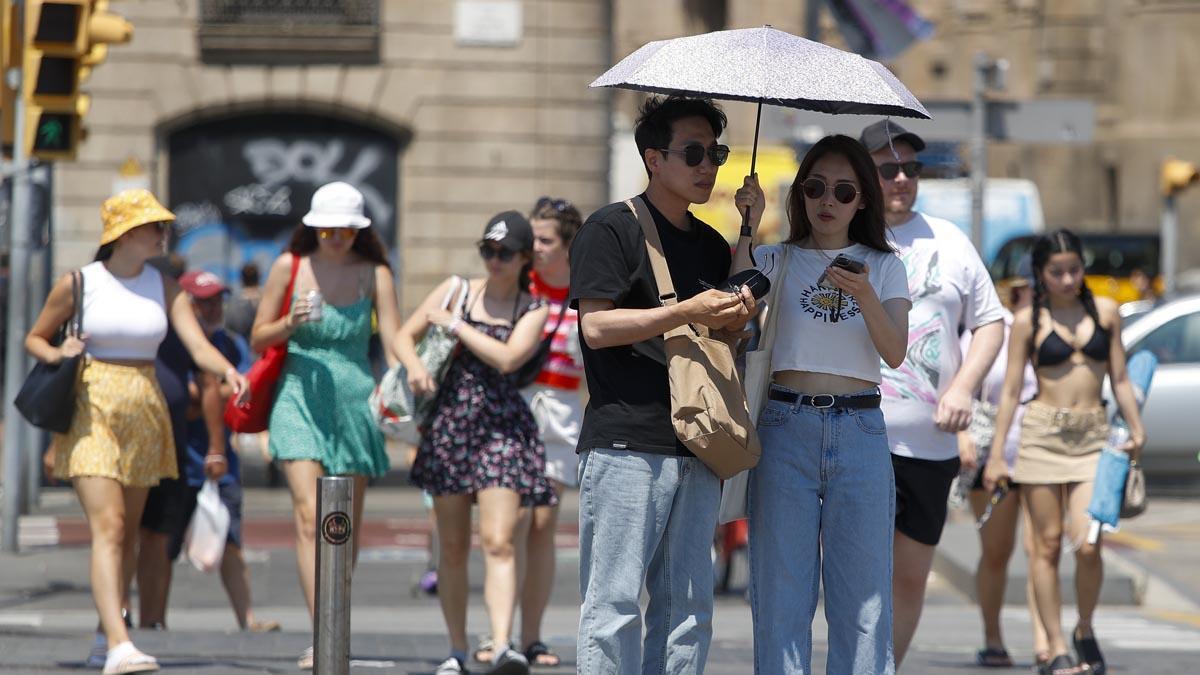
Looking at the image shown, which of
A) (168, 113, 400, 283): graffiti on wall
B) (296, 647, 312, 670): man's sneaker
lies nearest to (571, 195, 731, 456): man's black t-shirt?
(296, 647, 312, 670): man's sneaker

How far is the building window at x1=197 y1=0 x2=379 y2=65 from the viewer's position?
21062 millimetres

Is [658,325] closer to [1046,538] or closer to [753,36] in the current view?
[753,36]

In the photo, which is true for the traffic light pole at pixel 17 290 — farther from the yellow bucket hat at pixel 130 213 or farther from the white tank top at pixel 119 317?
the yellow bucket hat at pixel 130 213

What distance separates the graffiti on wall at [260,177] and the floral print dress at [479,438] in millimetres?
13569

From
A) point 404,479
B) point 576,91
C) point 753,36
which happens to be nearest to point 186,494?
point 753,36

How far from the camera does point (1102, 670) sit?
8.37 m

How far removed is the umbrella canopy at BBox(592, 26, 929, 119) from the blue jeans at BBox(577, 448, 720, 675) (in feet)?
3.37

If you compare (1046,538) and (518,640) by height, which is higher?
(1046,538)

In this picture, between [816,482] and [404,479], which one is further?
[404,479]

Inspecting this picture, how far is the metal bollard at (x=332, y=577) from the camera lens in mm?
5762

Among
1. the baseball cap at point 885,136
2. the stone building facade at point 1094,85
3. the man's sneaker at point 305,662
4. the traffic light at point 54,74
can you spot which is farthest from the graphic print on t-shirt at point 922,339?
the stone building facade at point 1094,85

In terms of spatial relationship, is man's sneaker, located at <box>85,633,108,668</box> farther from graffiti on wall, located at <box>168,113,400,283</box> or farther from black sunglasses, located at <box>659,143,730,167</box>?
graffiti on wall, located at <box>168,113,400,283</box>

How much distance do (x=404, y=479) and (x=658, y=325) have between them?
1364 cm

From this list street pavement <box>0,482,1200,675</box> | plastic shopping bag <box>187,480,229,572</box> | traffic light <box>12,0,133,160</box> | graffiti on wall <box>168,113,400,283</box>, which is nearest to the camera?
street pavement <box>0,482,1200,675</box>
